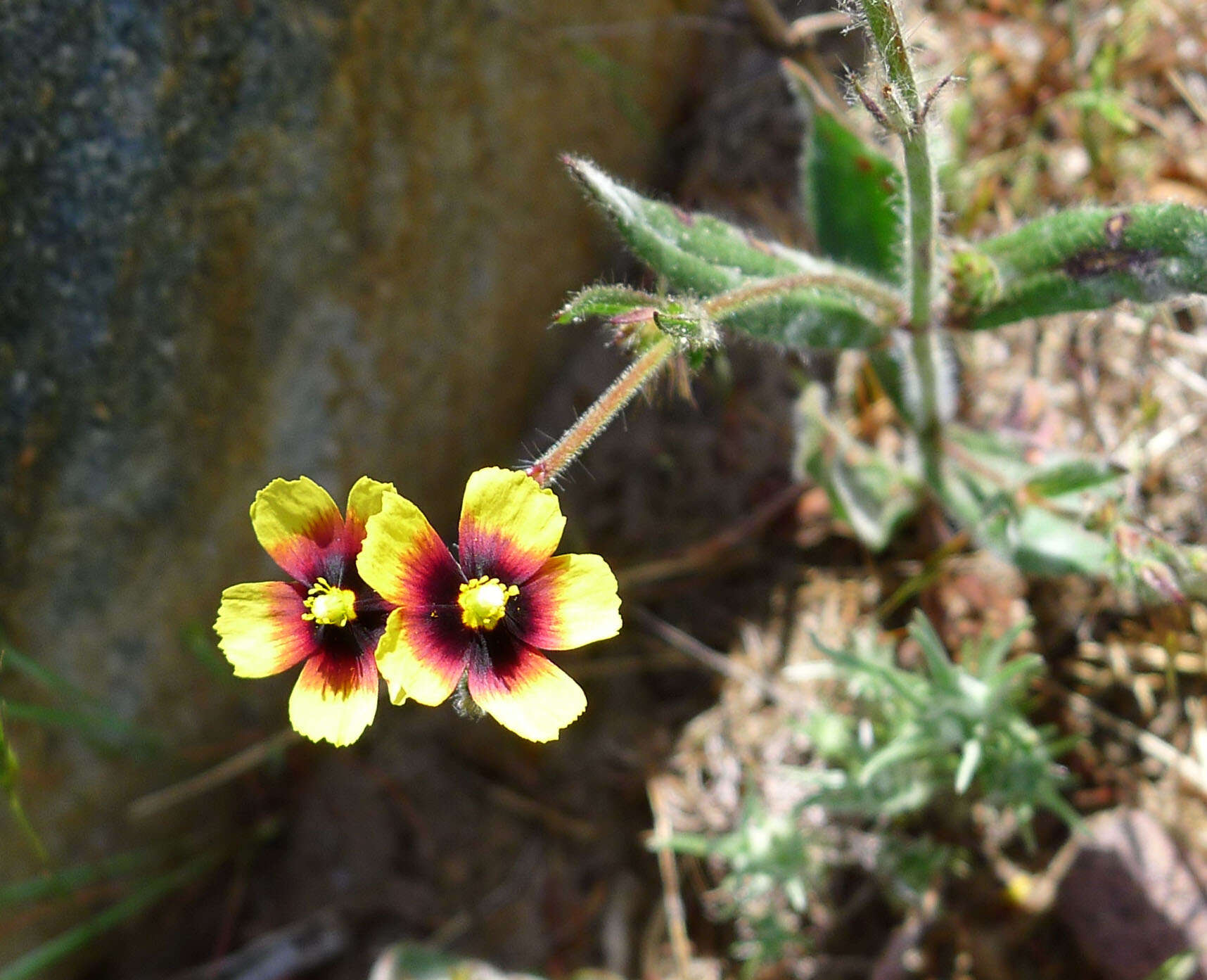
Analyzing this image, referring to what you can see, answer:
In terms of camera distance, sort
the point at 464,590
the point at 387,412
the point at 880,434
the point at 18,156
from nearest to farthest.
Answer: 1. the point at 464,590
2. the point at 18,156
3. the point at 387,412
4. the point at 880,434

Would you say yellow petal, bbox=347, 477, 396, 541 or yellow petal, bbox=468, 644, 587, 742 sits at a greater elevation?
yellow petal, bbox=347, 477, 396, 541

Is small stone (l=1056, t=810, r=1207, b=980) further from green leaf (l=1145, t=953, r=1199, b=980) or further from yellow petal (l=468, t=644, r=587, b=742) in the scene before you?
yellow petal (l=468, t=644, r=587, b=742)

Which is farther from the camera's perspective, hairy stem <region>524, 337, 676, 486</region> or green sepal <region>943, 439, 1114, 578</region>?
green sepal <region>943, 439, 1114, 578</region>

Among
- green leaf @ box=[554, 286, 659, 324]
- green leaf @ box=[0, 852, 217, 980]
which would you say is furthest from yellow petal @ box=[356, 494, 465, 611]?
green leaf @ box=[0, 852, 217, 980]

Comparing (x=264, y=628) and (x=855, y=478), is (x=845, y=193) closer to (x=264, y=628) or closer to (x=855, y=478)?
(x=855, y=478)

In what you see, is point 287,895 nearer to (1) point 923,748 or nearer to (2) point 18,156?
(1) point 923,748

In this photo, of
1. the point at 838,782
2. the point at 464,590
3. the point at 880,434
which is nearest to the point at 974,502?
the point at 880,434

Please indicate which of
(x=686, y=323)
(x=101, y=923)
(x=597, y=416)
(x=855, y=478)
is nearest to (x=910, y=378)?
(x=855, y=478)

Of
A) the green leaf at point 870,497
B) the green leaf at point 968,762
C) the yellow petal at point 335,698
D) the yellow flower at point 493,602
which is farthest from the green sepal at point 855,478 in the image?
the yellow petal at point 335,698
